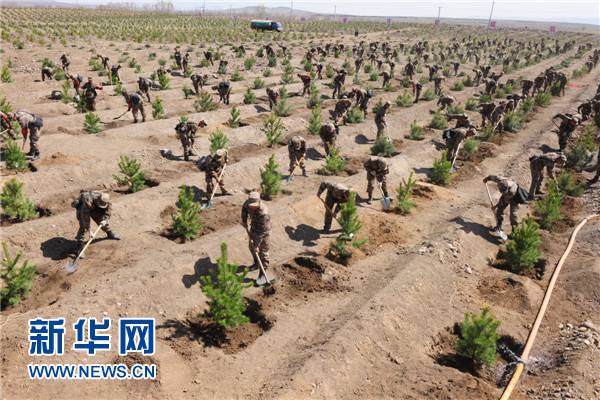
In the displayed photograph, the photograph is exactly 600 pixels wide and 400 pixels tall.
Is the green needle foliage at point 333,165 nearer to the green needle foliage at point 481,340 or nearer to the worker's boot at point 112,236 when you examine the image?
the worker's boot at point 112,236

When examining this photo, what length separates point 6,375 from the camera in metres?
5.96

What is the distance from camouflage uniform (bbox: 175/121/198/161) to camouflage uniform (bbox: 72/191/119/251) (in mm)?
5083

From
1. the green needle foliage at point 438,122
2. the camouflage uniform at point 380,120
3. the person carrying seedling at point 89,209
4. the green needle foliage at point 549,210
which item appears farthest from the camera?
the green needle foliage at point 438,122

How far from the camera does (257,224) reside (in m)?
8.12

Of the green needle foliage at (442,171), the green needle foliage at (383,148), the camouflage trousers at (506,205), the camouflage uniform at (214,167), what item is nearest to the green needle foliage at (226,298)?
the camouflage uniform at (214,167)

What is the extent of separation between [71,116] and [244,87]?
10.5m

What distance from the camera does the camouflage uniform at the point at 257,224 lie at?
791 centimetres

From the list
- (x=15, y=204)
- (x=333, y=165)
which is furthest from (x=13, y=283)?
(x=333, y=165)

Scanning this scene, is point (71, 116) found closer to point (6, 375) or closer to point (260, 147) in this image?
point (260, 147)

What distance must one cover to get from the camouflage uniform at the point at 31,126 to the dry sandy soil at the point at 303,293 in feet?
1.25

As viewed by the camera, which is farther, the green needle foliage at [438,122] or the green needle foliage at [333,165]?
the green needle foliage at [438,122]

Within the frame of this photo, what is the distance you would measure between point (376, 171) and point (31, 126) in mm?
9431

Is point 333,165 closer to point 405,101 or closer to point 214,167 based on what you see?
point 214,167

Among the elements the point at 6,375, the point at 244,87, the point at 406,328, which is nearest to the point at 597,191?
the point at 406,328
